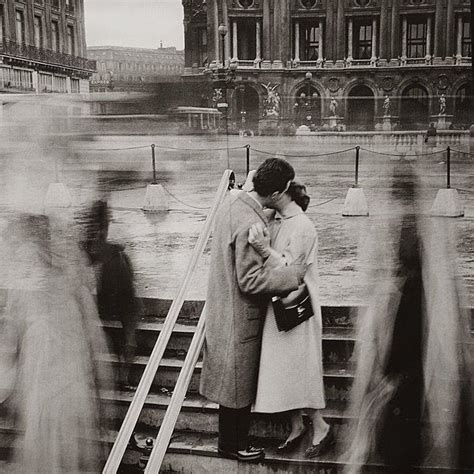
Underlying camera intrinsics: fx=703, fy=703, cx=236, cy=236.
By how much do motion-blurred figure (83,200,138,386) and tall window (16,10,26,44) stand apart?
655mm

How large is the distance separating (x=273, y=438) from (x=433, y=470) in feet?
1.81

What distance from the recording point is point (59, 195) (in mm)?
2646

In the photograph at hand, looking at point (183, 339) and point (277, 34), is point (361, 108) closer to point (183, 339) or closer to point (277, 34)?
point (277, 34)

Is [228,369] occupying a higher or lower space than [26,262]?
lower

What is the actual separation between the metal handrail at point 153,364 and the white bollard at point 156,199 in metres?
0.20

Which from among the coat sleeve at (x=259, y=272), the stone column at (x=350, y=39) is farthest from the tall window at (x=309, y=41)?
the coat sleeve at (x=259, y=272)

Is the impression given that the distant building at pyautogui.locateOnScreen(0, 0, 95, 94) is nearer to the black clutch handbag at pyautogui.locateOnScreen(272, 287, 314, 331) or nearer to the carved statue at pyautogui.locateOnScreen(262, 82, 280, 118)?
the carved statue at pyautogui.locateOnScreen(262, 82, 280, 118)

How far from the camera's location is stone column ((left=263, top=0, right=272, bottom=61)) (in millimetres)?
2373

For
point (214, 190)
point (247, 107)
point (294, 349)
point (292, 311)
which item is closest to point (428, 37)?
point (247, 107)

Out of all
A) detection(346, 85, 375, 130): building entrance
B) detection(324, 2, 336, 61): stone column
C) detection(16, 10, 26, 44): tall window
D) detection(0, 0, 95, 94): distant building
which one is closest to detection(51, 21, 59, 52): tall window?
detection(0, 0, 95, 94): distant building

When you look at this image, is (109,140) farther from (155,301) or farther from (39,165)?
(155,301)

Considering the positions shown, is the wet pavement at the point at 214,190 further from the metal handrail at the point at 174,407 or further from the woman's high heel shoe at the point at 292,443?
the woman's high heel shoe at the point at 292,443

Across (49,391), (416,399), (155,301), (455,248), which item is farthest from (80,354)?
(455,248)

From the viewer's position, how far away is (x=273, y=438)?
7.75 ft
